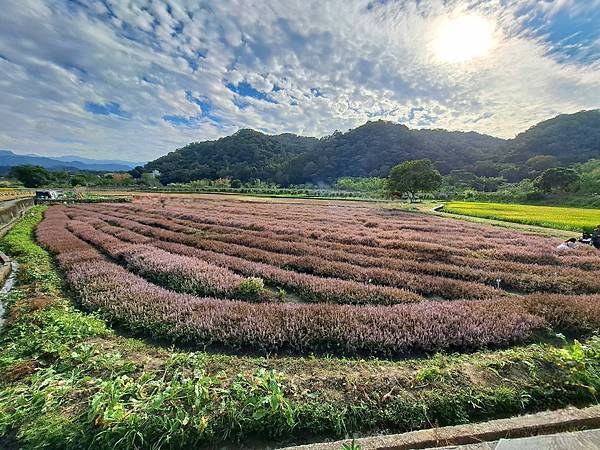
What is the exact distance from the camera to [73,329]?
4.69m

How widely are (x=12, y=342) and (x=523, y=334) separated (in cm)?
829

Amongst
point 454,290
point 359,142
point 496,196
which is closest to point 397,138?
point 359,142

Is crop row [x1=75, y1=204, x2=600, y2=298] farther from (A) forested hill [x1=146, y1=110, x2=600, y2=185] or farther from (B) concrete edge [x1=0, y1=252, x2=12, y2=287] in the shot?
(A) forested hill [x1=146, y1=110, x2=600, y2=185]

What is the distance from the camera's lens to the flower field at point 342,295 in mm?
4500

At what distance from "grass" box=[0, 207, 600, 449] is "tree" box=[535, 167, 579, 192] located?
7477 centimetres

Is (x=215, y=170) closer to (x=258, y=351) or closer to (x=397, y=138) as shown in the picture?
(x=397, y=138)

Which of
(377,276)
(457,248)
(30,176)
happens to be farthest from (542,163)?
(30,176)

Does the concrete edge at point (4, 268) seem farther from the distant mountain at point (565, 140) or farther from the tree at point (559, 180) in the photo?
the distant mountain at point (565, 140)

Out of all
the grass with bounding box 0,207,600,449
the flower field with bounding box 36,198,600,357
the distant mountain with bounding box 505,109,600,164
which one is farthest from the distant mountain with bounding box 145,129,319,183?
the grass with bounding box 0,207,600,449

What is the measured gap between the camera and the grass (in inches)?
103

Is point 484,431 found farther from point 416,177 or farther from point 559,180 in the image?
point 559,180

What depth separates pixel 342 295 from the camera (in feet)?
21.6

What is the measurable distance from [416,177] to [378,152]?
101338 millimetres

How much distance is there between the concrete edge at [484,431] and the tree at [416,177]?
51659mm
